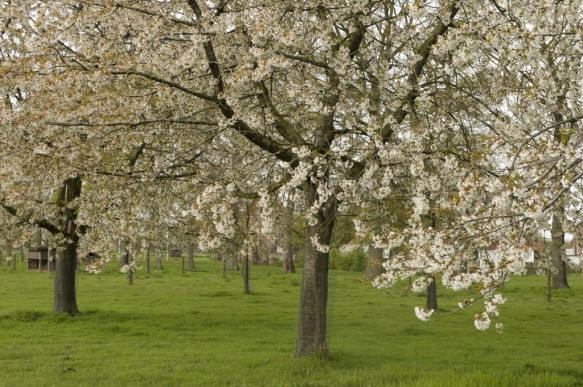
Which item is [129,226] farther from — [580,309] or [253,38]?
[580,309]

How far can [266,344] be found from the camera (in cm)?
1366

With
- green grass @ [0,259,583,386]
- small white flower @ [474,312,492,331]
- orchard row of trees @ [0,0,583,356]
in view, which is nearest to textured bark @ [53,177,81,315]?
green grass @ [0,259,583,386]

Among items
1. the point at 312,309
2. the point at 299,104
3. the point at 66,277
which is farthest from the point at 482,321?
the point at 66,277

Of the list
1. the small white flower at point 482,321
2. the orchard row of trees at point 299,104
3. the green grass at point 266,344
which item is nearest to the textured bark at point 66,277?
the green grass at point 266,344

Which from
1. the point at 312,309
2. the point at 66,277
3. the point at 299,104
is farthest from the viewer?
the point at 66,277

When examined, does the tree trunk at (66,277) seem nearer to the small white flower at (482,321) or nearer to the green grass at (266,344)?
the green grass at (266,344)

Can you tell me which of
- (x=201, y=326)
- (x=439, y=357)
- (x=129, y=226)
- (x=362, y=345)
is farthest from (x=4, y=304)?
(x=439, y=357)

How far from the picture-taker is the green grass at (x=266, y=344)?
10.1 meters

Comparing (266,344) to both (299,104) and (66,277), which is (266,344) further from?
(66,277)

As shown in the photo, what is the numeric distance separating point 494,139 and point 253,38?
14.0 ft

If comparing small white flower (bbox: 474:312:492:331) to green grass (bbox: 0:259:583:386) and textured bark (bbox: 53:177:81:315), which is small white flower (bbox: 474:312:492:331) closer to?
green grass (bbox: 0:259:583:386)

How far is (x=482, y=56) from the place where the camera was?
11.4 metres

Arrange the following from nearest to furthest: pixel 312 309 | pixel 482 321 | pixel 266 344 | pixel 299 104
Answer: pixel 482 321, pixel 312 309, pixel 299 104, pixel 266 344

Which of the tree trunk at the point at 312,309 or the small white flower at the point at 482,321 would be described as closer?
the small white flower at the point at 482,321
